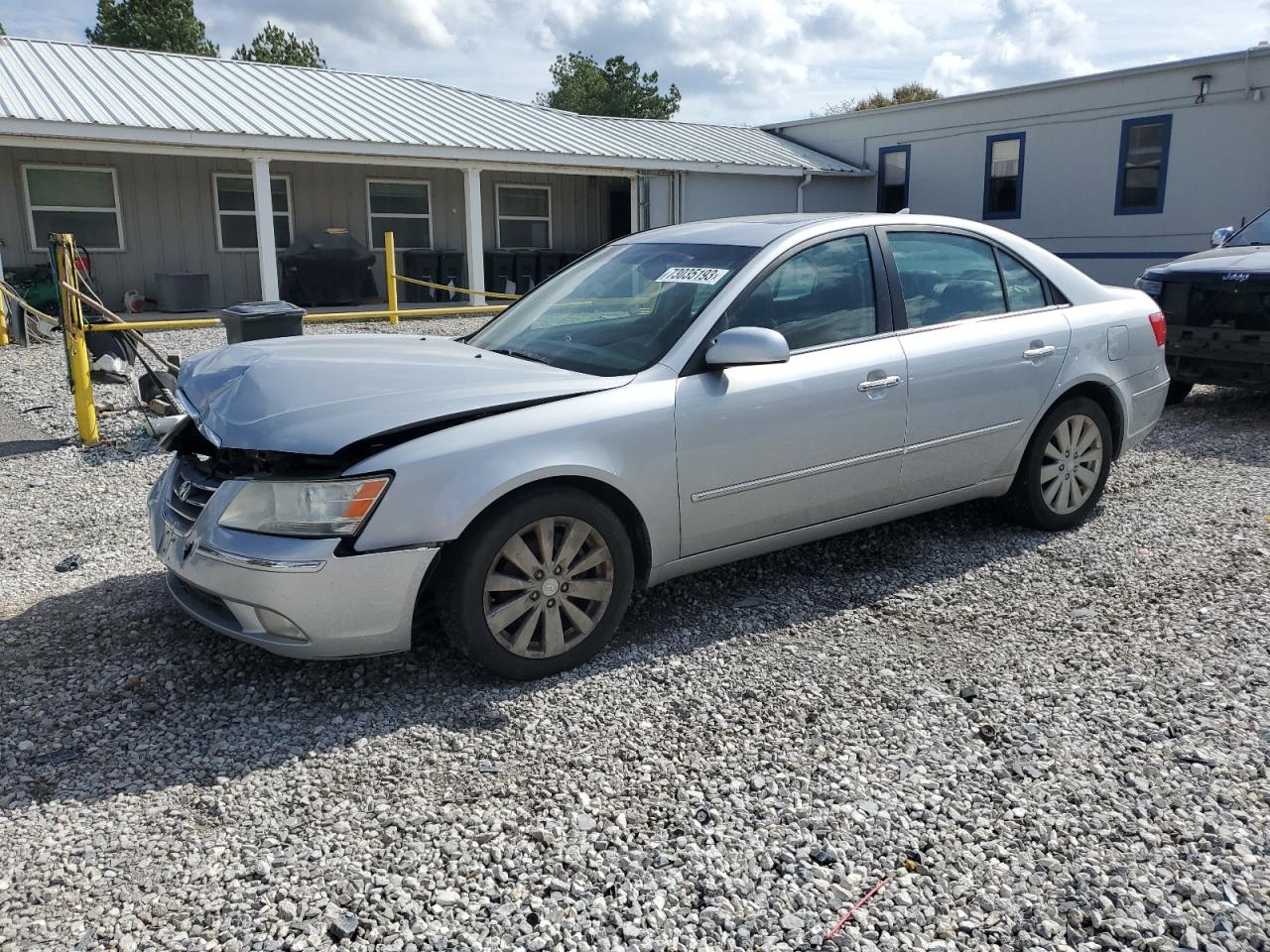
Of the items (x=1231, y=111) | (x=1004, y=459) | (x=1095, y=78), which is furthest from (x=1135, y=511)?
(x=1095, y=78)

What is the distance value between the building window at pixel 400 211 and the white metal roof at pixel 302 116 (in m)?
1.48

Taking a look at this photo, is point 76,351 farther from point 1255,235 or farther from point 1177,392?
point 1255,235

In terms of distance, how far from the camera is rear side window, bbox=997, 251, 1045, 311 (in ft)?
16.7

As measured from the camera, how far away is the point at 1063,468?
17.2 ft

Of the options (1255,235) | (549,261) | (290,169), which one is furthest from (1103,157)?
(290,169)

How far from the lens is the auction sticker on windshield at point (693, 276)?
4.19 metres

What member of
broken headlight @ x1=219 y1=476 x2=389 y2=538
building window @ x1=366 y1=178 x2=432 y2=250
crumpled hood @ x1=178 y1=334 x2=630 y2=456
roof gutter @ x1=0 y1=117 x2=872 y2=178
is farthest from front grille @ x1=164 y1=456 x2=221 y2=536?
building window @ x1=366 y1=178 x2=432 y2=250

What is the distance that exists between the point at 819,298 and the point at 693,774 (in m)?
2.20

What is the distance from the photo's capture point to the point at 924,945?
238 cm

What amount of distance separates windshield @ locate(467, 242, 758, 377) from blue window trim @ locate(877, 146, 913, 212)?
18224 millimetres

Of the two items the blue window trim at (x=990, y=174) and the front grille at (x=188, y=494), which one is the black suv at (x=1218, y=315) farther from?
the blue window trim at (x=990, y=174)

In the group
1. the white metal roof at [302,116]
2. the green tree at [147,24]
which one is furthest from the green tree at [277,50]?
the white metal roof at [302,116]

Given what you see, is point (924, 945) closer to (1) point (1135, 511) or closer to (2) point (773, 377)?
(2) point (773, 377)

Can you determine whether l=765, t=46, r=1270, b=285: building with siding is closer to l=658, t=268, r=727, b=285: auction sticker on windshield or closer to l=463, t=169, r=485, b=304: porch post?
l=463, t=169, r=485, b=304: porch post
